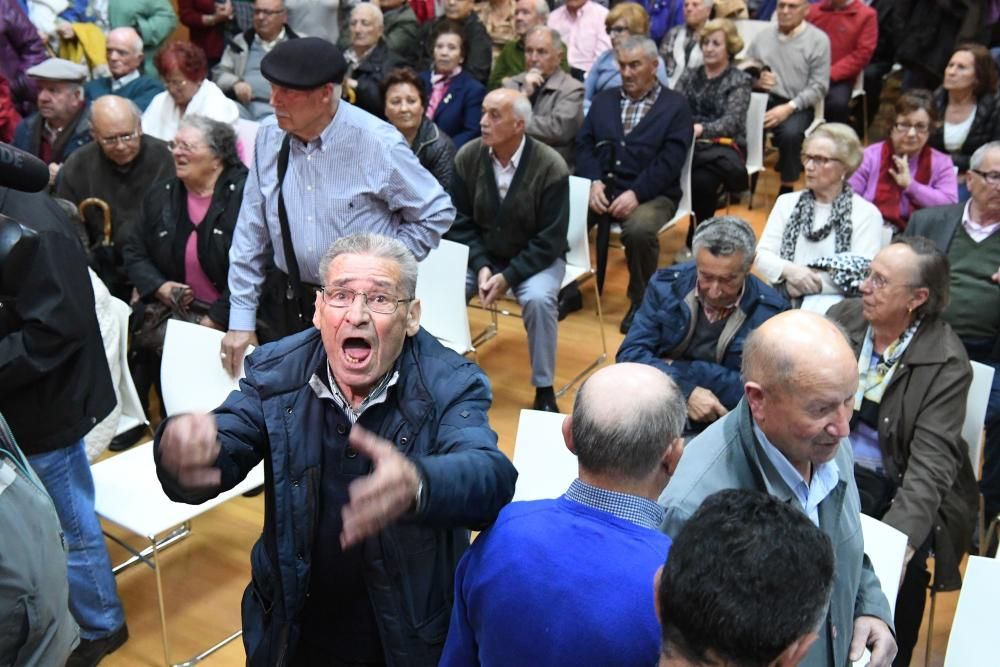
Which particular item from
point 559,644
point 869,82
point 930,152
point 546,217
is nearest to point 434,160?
point 546,217

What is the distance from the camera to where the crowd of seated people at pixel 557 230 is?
1.97 meters

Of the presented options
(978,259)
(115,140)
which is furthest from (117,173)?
(978,259)

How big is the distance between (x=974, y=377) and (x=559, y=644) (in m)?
2.22

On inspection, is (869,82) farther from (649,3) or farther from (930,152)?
(930,152)

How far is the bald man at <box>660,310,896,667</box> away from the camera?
1.96 meters

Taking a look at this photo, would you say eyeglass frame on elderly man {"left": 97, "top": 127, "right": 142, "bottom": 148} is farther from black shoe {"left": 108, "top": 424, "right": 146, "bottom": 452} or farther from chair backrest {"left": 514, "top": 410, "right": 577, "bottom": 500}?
chair backrest {"left": 514, "top": 410, "right": 577, "bottom": 500}

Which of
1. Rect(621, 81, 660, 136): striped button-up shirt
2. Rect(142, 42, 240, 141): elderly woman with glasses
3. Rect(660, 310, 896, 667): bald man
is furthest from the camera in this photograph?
Rect(142, 42, 240, 141): elderly woman with glasses

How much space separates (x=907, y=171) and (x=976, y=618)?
9.56ft

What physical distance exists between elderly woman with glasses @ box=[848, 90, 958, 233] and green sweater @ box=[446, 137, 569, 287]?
1.46m

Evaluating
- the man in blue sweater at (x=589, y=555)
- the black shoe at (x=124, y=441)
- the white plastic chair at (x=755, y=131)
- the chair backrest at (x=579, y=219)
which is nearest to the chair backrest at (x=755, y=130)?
the white plastic chair at (x=755, y=131)

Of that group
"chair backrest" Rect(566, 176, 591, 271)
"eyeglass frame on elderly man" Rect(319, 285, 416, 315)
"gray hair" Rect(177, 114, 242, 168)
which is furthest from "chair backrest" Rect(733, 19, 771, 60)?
"eyeglass frame on elderly man" Rect(319, 285, 416, 315)

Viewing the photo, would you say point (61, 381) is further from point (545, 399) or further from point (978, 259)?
point (978, 259)

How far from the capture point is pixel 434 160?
5.49 m

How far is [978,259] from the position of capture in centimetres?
404
